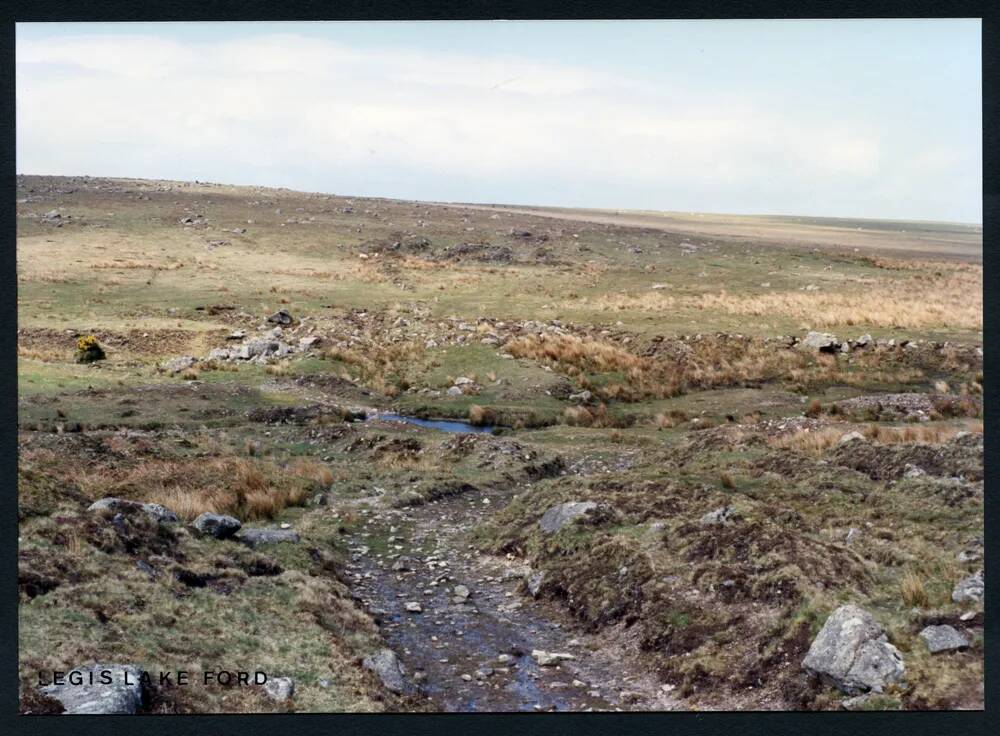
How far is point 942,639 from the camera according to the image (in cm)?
842

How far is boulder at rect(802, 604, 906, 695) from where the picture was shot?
26.6ft

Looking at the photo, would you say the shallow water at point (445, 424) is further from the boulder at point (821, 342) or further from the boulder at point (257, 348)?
the boulder at point (821, 342)

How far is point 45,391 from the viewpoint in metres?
12.0

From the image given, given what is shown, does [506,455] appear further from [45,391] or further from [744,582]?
[45,391]

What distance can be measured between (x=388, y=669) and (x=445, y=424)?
687cm

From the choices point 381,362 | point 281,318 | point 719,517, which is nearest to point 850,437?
point 719,517

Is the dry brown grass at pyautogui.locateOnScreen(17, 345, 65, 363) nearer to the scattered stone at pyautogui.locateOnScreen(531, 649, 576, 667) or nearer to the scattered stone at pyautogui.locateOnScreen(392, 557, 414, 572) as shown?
the scattered stone at pyautogui.locateOnScreen(392, 557, 414, 572)

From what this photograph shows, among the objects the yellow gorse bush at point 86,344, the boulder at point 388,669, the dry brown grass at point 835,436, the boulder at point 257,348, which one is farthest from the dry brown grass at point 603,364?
the yellow gorse bush at point 86,344

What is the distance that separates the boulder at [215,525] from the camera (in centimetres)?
1114

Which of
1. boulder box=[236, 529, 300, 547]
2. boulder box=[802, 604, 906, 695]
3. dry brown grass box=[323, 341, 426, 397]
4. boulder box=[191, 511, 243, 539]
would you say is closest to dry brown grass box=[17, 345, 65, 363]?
boulder box=[191, 511, 243, 539]

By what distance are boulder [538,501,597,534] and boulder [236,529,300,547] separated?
12.2 feet

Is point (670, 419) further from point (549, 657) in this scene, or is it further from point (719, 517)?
point (549, 657)

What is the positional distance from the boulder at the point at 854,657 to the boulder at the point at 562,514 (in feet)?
13.5

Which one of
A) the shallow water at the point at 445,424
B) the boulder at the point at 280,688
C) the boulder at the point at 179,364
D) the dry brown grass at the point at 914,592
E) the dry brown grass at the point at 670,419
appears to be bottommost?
the boulder at the point at 280,688
